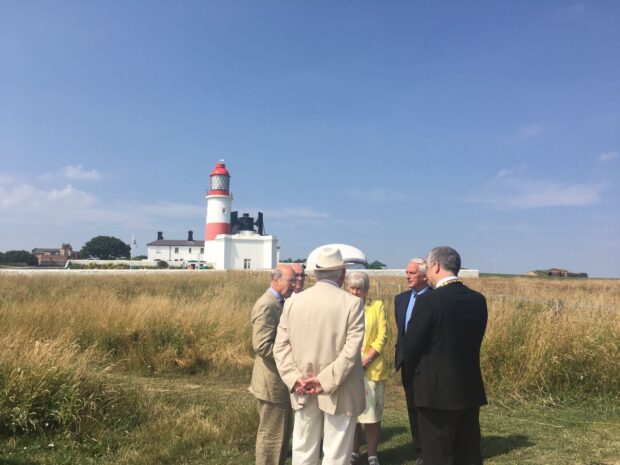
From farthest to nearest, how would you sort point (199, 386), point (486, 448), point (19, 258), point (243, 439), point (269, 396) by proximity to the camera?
point (19, 258)
point (199, 386)
point (243, 439)
point (486, 448)
point (269, 396)

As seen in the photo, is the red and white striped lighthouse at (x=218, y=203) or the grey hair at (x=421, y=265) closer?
the grey hair at (x=421, y=265)

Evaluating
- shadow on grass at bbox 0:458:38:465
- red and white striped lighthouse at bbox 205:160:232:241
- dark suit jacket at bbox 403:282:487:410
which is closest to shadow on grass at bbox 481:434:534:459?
dark suit jacket at bbox 403:282:487:410

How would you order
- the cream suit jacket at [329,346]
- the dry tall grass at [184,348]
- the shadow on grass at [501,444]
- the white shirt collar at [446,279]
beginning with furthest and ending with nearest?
the dry tall grass at [184,348], the shadow on grass at [501,444], the white shirt collar at [446,279], the cream suit jacket at [329,346]

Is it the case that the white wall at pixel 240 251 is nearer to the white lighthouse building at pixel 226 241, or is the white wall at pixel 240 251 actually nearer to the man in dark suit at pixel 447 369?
the white lighthouse building at pixel 226 241

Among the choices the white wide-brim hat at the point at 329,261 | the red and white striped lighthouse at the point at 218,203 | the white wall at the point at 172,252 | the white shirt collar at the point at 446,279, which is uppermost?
the red and white striped lighthouse at the point at 218,203

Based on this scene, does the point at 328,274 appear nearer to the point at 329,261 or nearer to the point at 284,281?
the point at 329,261

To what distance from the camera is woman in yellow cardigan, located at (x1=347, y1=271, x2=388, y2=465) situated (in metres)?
4.17

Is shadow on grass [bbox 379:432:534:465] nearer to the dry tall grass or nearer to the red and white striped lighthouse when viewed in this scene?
the dry tall grass

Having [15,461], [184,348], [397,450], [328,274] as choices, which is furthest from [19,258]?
[328,274]

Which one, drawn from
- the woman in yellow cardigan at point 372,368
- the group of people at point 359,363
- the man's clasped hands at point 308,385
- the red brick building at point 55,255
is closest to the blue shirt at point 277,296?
the woman in yellow cardigan at point 372,368

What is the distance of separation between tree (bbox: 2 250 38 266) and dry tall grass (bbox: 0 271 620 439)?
72.6 meters

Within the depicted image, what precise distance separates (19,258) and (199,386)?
78428 millimetres

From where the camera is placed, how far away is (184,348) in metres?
8.32

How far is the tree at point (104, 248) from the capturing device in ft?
262
